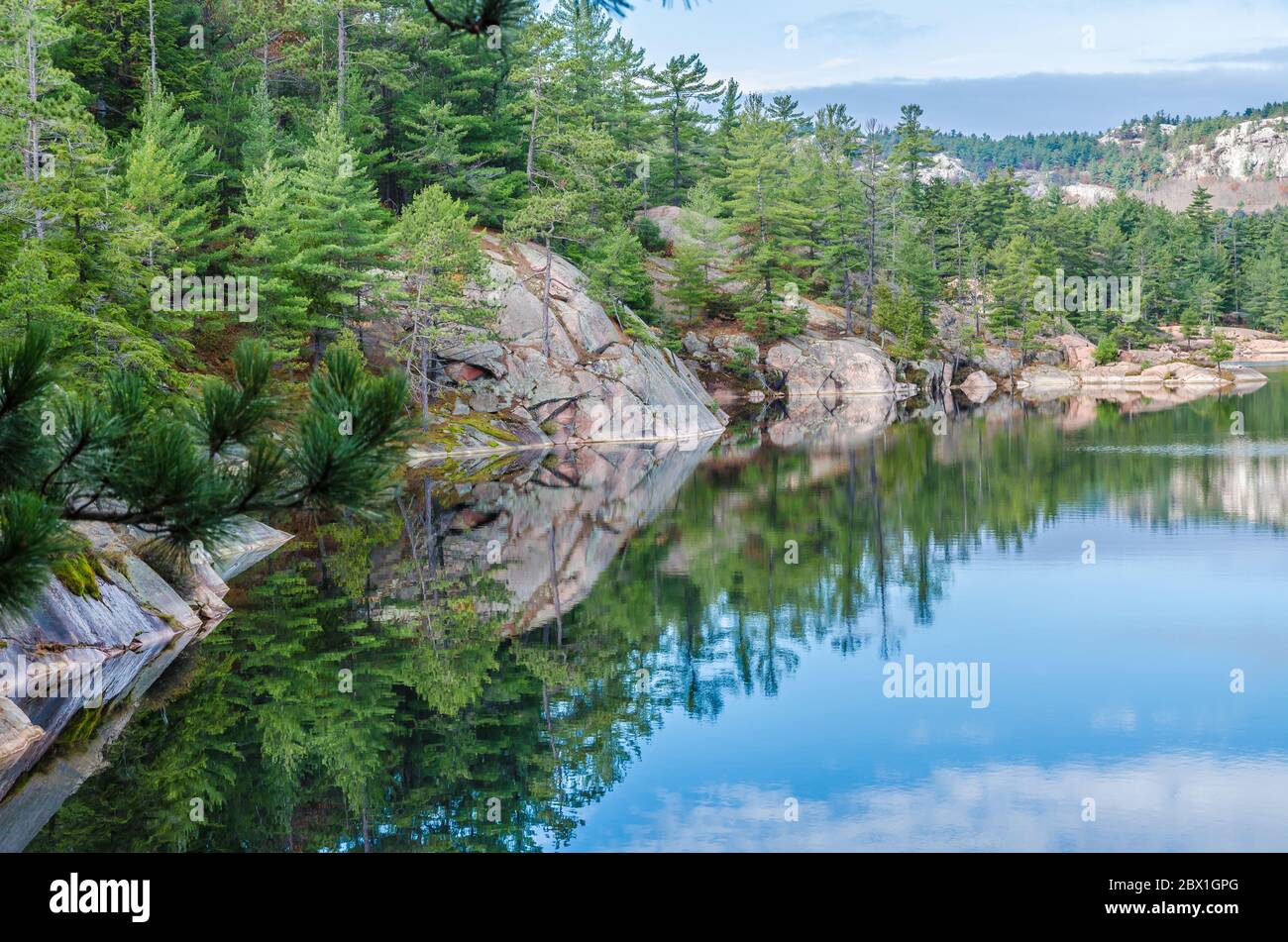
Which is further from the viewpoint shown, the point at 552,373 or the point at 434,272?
the point at 552,373

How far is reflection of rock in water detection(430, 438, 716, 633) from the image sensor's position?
2267 centimetres

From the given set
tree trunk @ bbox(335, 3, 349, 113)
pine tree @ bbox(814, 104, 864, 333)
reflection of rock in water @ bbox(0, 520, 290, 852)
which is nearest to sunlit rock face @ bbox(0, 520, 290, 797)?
reflection of rock in water @ bbox(0, 520, 290, 852)

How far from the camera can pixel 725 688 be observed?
16391 mm

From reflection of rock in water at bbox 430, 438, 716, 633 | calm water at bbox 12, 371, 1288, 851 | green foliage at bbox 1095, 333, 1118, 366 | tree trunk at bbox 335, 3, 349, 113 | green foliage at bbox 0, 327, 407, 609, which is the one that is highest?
tree trunk at bbox 335, 3, 349, 113

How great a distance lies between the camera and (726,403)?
6756 centimetres

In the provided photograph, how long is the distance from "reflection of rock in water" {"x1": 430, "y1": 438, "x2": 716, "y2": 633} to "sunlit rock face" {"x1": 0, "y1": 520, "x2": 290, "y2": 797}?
5.25 meters

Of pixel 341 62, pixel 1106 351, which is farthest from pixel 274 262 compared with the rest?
pixel 1106 351

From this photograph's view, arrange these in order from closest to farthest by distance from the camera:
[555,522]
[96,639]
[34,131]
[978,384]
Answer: [96,639] < [34,131] < [555,522] < [978,384]

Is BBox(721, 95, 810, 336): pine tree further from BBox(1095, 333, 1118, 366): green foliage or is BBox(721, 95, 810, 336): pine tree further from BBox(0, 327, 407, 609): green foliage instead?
BBox(0, 327, 407, 609): green foliage

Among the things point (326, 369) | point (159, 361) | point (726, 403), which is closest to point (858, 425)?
point (726, 403)

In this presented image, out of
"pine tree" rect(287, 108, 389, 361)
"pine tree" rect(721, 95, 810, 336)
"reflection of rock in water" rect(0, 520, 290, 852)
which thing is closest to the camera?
"reflection of rock in water" rect(0, 520, 290, 852)

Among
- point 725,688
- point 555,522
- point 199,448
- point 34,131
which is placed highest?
point 34,131

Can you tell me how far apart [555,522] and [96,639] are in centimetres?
1416

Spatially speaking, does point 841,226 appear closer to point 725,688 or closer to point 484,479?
point 484,479
